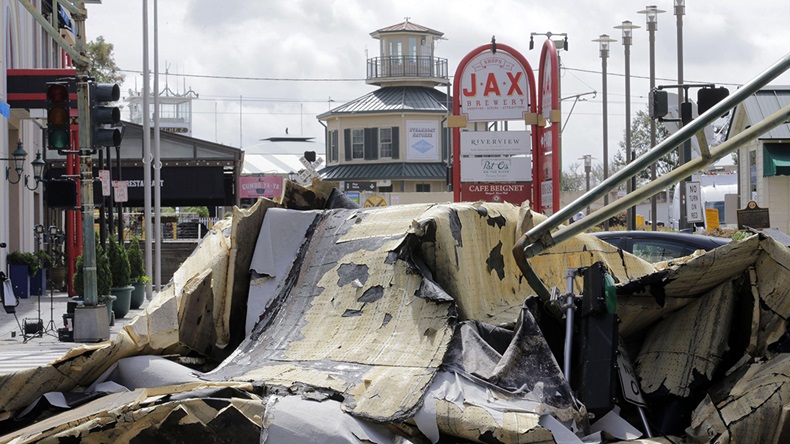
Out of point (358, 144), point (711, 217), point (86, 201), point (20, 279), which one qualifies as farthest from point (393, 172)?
point (86, 201)

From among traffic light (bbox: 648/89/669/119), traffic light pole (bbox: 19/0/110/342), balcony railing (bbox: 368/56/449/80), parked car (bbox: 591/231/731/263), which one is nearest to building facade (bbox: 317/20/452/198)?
balcony railing (bbox: 368/56/449/80)

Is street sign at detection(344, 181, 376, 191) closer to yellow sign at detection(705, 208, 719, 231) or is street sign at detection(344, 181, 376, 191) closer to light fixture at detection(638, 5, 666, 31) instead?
light fixture at detection(638, 5, 666, 31)

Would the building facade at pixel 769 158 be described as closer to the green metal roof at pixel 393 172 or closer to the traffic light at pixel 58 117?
the traffic light at pixel 58 117

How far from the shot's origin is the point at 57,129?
50.5ft

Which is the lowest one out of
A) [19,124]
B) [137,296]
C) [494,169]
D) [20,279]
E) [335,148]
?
[137,296]

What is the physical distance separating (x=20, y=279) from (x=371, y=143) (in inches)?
1503

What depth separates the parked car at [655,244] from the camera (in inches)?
560

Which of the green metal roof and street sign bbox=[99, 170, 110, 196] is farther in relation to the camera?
the green metal roof

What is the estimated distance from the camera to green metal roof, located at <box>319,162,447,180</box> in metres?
63.7

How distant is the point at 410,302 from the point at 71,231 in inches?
790

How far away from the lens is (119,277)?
890 inches

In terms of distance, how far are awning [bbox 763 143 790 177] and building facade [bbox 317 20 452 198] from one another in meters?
30.1

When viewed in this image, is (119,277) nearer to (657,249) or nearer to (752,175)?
(657,249)

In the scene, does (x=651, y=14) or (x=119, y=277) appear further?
(x=651, y=14)
